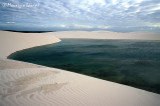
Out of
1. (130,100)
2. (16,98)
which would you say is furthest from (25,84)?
(130,100)

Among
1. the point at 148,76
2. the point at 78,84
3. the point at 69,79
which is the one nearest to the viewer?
the point at 78,84

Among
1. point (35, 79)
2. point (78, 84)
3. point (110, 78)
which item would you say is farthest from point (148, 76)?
point (35, 79)

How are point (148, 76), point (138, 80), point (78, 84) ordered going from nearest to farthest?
point (78, 84) → point (138, 80) → point (148, 76)

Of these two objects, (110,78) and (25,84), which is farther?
(110,78)

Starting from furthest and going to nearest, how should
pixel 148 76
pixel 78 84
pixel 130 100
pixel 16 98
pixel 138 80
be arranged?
pixel 148 76 < pixel 138 80 < pixel 78 84 < pixel 130 100 < pixel 16 98

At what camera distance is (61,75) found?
4938 mm

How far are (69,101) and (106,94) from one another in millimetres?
1076

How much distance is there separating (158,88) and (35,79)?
4349mm

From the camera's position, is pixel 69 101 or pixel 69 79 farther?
pixel 69 79

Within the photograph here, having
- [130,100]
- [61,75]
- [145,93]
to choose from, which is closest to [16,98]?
[61,75]

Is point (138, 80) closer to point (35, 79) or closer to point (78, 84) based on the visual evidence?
point (78, 84)

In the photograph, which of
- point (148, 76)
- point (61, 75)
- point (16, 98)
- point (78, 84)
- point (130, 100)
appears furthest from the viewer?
point (148, 76)

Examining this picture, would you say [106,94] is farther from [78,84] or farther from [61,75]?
[61,75]

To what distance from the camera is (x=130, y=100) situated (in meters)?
3.36
